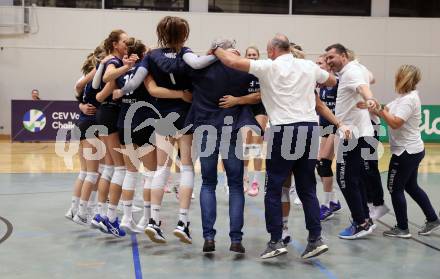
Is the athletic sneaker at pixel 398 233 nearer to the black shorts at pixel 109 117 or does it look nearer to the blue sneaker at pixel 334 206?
the blue sneaker at pixel 334 206

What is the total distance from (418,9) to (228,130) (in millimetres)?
15533

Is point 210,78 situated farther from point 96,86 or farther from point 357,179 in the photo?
point 357,179

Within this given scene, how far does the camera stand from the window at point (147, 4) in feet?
55.8

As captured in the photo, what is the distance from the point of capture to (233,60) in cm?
411

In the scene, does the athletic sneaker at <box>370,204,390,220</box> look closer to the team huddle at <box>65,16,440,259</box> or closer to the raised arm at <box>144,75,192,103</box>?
the team huddle at <box>65,16,440,259</box>

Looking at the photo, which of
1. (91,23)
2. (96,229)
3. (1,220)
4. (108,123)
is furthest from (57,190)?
(91,23)

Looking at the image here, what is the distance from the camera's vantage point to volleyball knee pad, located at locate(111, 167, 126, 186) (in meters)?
5.11

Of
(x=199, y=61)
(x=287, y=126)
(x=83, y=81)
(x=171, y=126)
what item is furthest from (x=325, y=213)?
(x=83, y=81)

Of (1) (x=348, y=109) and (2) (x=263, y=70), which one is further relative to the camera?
(1) (x=348, y=109)

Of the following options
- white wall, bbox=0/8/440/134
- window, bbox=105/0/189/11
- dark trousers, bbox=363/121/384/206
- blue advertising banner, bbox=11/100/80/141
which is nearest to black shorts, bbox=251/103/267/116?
dark trousers, bbox=363/121/384/206

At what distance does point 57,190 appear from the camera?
7.66 m

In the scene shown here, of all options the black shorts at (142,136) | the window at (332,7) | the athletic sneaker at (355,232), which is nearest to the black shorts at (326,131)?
the athletic sneaker at (355,232)

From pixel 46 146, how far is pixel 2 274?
10108 millimetres

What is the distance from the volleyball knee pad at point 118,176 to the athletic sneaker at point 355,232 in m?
2.13
